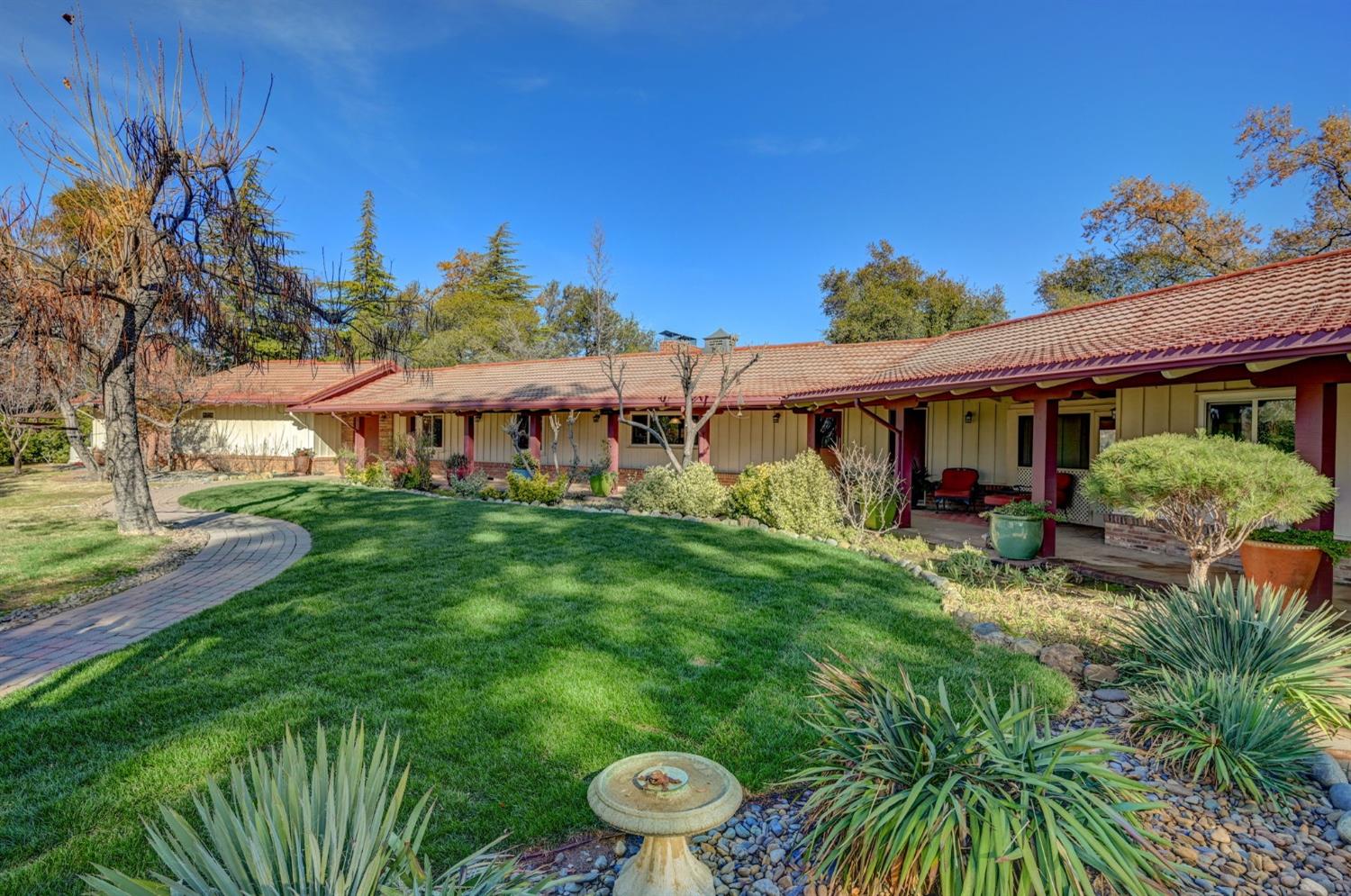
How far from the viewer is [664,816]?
211 cm

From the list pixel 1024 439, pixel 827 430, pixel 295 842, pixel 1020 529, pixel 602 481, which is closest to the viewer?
pixel 295 842

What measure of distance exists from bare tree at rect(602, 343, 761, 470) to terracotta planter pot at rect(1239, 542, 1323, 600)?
6.95m

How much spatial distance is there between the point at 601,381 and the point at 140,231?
36.6ft

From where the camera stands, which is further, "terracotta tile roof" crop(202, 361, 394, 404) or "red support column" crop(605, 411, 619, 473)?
"terracotta tile roof" crop(202, 361, 394, 404)

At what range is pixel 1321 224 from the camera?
18.9 meters

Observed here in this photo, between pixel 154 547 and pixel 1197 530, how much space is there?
37.7 feet

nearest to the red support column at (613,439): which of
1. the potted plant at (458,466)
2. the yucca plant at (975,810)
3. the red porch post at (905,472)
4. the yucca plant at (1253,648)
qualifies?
the potted plant at (458,466)

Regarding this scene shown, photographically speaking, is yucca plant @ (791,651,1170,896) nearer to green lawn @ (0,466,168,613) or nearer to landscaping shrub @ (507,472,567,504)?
green lawn @ (0,466,168,613)

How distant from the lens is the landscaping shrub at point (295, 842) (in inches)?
53.9

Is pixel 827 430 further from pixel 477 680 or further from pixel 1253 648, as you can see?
pixel 477 680

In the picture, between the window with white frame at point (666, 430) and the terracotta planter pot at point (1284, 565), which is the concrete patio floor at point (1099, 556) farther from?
the window with white frame at point (666, 430)

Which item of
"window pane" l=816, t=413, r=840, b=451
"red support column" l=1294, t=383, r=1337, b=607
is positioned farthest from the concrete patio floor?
"window pane" l=816, t=413, r=840, b=451

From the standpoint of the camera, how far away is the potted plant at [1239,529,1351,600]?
5145 millimetres

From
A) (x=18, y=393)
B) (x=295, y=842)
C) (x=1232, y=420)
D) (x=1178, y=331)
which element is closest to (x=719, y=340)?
(x=1178, y=331)
